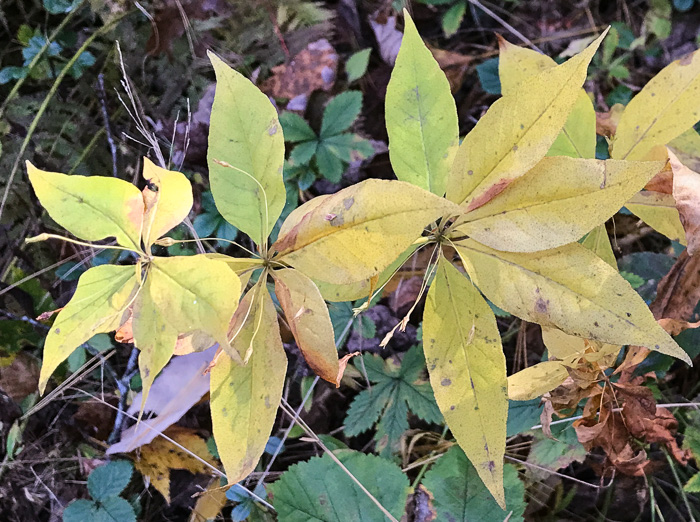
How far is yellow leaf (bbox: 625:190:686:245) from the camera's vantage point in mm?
828

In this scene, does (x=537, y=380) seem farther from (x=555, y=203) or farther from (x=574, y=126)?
(x=574, y=126)

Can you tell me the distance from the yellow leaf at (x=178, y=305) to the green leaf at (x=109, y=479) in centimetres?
87

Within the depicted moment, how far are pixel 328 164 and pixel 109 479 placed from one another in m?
1.03

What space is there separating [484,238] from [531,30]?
4.13 ft

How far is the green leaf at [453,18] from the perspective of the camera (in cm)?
155

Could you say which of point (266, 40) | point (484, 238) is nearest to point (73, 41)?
point (266, 40)

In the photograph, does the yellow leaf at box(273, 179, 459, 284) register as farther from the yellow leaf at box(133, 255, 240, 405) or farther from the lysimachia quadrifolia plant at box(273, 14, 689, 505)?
the yellow leaf at box(133, 255, 240, 405)

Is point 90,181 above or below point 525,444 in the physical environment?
above

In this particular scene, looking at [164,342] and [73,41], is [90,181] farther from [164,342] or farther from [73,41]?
[73,41]

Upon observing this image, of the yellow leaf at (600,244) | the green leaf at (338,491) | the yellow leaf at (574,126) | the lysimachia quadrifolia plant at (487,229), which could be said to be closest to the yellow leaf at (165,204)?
the lysimachia quadrifolia plant at (487,229)

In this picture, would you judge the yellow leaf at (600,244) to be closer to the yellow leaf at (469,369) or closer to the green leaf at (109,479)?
the yellow leaf at (469,369)

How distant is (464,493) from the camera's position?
1141 mm

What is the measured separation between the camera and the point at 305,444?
4.57ft

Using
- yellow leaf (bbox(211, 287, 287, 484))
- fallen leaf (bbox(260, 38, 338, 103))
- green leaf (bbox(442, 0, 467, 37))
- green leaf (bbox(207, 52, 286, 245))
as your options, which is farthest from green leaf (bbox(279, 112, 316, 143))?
yellow leaf (bbox(211, 287, 287, 484))
